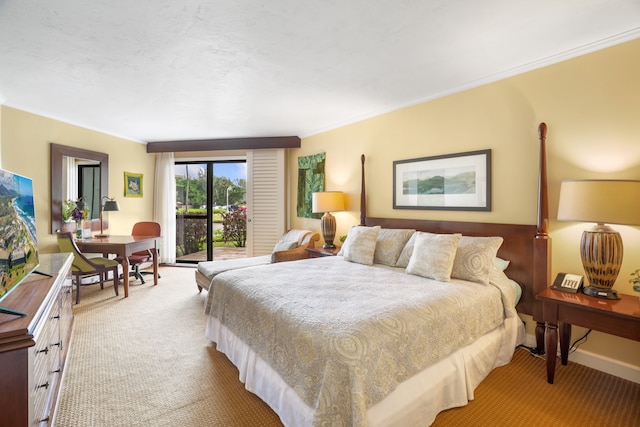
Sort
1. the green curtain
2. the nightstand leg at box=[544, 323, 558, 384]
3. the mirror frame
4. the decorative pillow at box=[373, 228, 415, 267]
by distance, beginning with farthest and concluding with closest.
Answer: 1. the green curtain
2. the mirror frame
3. the decorative pillow at box=[373, 228, 415, 267]
4. the nightstand leg at box=[544, 323, 558, 384]

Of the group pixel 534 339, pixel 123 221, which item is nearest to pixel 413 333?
pixel 534 339

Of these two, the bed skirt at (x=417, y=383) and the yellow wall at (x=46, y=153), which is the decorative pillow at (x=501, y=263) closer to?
the bed skirt at (x=417, y=383)

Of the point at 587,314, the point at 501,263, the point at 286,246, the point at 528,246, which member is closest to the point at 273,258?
the point at 286,246

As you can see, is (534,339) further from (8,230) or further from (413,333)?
(8,230)

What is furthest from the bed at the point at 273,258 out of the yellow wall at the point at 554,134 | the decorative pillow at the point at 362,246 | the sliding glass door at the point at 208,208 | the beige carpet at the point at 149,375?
the sliding glass door at the point at 208,208

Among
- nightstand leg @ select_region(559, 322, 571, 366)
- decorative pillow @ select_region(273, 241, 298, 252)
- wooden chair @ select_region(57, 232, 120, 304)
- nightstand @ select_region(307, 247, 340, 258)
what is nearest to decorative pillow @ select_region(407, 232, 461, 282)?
nightstand leg @ select_region(559, 322, 571, 366)

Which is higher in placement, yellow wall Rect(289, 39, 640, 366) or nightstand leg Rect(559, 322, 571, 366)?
yellow wall Rect(289, 39, 640, 366)

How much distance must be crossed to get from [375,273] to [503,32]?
202 centimetres

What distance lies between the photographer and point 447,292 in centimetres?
206

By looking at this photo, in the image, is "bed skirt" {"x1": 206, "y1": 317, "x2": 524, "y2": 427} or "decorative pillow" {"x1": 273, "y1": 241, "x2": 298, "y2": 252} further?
"decorative pillow" {"x1": 273, "y1": 241, "x2": 298, "y2": 252}

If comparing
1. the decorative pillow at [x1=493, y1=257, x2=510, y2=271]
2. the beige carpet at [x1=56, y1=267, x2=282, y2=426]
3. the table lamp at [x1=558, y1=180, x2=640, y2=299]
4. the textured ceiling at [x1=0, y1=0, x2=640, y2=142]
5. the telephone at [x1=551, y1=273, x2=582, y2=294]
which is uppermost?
the textured ceiling at [x1=0, y1=0, x2=640, y2=142]

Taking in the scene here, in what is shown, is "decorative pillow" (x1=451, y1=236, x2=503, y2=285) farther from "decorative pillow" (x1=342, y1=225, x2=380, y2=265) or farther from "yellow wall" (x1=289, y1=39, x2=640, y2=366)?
"decorative pillow" (x1=342, y1=225, x2=380, y2=265)

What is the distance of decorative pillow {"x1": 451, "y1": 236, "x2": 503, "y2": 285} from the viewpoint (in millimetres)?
2369

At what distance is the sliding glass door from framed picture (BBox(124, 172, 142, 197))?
702 millimetres
